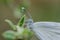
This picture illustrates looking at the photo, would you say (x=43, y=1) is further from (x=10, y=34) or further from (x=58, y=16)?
→ (x=10, y=34)

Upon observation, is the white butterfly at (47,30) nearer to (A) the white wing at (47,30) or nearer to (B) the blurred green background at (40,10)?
(A) the white wing at (47,30)

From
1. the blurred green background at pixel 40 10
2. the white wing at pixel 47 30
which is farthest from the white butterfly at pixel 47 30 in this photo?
the blurred green background at pixel 40 10

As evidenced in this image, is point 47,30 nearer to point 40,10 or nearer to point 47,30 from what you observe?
point 47,30

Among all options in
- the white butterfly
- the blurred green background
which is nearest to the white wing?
the white butterfly

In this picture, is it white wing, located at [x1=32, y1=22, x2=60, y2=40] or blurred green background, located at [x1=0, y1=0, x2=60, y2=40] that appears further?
white wing, located at [x1=32, y1=22, x2=60, y2=40]

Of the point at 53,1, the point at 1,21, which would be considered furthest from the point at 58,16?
the point at 1,21

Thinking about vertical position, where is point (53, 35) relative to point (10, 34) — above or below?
above

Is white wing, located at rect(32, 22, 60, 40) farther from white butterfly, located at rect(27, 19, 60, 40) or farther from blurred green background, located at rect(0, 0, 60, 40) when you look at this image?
blurred green background, located at rect(0, 0, 60, 40)

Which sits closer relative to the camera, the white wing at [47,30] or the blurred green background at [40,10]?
the blurred green background at [40,10]
